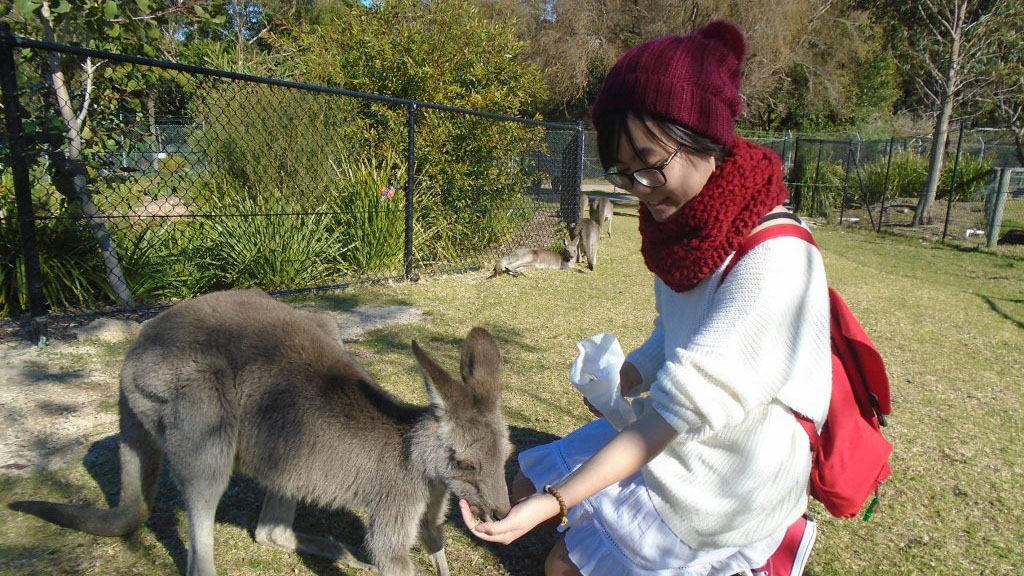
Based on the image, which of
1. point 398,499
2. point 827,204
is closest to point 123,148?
point 398,499

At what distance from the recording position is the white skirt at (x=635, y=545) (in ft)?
5.83

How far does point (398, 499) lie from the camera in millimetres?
1917

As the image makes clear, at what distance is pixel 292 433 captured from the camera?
78.2 inches

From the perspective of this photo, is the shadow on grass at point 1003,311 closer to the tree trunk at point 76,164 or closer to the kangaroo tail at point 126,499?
the kangaroo tail at point 126,499

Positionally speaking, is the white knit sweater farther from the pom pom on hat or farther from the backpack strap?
the pom pom on hat

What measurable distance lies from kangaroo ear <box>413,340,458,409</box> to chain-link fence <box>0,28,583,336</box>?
3.17 metres

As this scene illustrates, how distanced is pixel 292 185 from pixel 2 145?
2.61m

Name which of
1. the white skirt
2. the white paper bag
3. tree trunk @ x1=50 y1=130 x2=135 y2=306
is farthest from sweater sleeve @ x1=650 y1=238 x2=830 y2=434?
tree trunk @ x1=50 y1=130 x2=135 y2=306

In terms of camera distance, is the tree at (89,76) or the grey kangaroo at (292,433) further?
the tree at (89,76)

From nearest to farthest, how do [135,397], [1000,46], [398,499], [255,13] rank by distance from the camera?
[398,499] < [135,397] < [1000,46] < [255,13]

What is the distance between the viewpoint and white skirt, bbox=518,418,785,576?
178 cm

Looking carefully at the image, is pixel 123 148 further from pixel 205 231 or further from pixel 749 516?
pixel 749 516

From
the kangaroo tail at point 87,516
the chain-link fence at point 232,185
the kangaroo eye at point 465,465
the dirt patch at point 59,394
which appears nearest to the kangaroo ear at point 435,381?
the kangaroo eye at point 465,465

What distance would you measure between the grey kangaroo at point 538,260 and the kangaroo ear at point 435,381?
17.0 ft
